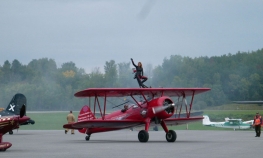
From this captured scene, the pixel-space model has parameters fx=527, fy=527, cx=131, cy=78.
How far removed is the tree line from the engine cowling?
941 inches

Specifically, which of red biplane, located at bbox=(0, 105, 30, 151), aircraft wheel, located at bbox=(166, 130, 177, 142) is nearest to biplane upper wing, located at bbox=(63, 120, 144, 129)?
aircraft wheel, located at bbox=(166, 130, 177, 142)

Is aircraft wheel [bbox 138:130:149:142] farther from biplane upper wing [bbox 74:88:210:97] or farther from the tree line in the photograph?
the tree line

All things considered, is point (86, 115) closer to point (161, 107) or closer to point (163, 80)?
point (161, 107)

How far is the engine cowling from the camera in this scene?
21672 millimetres

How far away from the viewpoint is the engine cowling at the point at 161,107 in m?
21.7

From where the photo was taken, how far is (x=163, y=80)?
47.8 meters

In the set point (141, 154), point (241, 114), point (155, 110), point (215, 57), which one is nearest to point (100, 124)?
point (155, 110)

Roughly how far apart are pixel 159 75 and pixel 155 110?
87.2ft

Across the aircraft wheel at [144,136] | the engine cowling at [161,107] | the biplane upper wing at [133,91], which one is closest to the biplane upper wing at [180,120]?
the biplane upper wing at [133,91]

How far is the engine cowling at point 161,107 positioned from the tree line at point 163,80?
2390 cm

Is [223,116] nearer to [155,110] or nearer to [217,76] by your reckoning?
[217,76]

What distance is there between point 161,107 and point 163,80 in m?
26.3

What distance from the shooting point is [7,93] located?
51375 mm

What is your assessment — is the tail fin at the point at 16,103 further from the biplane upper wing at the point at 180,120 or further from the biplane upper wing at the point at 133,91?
the biplane upper wing at the point at 180,120
